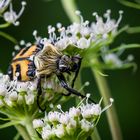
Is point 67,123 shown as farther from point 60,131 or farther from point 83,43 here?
point 83,43

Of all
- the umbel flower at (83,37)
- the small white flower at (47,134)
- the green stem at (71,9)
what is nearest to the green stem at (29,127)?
the small white flower at (47,134)

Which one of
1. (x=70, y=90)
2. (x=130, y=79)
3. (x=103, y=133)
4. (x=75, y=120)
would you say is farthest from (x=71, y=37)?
(x=130, y=79)

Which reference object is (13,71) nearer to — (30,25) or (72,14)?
(72,14)

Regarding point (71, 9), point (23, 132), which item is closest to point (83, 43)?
point (23, 132)

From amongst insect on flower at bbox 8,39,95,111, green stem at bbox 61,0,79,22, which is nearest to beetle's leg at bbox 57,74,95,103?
insect on flower at bbox 8,39,95,111

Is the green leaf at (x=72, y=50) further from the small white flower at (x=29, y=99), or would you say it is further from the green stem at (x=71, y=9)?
the green stem at (x=71, y=9)
